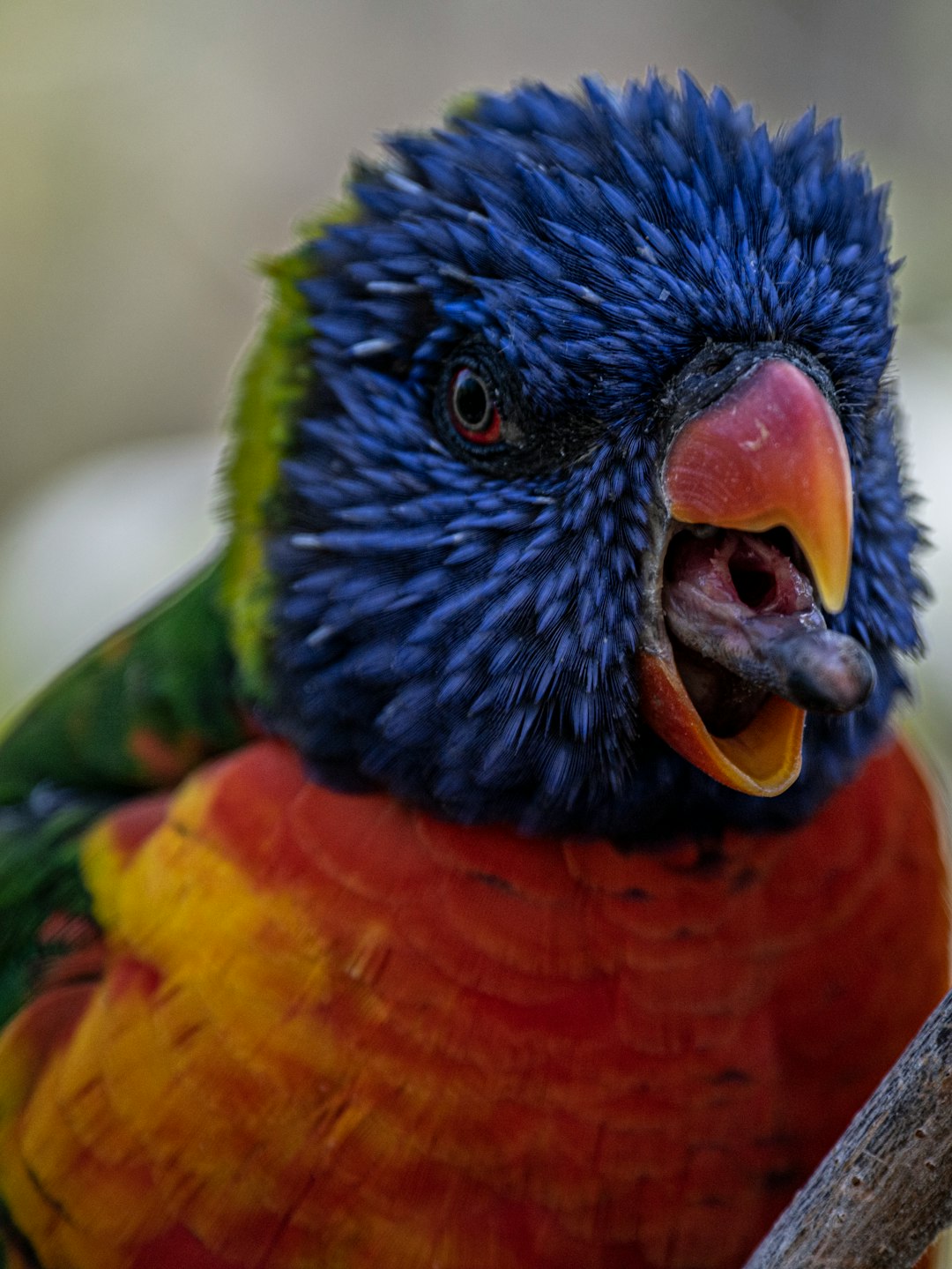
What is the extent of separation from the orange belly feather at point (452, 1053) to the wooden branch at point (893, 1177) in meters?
0.45

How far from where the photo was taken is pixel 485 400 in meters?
1.68

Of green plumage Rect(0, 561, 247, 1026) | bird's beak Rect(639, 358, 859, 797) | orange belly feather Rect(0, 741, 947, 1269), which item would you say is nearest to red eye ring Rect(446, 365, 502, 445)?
bird's beak Rect(639, 358, 859, 797)

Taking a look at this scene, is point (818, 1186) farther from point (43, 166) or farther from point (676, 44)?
point (43, 166)

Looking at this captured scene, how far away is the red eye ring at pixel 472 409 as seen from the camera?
1.68 m

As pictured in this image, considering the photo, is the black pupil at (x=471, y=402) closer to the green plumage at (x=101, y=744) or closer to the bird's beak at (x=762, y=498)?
the bird's beak at (x=762, y=498)

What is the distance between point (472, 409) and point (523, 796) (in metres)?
0.50

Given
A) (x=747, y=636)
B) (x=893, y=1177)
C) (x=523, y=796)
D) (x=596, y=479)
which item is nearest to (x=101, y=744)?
(x=523, y=796)

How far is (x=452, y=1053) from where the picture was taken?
1752mm

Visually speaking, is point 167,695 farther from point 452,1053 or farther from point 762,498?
point 762,498

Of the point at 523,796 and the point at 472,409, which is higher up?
the point at 472,409

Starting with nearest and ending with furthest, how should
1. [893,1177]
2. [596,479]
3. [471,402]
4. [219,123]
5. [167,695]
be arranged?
1. [893,1177]
2. [596,479]
3. [471,402]
4. [167,695]
5. [219,123]

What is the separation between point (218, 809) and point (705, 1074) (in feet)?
2.50

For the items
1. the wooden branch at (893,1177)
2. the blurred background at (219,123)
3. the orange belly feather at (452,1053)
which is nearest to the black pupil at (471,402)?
the orange belly feather at (452,1053)

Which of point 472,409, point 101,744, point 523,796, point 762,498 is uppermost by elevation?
point 472,409
